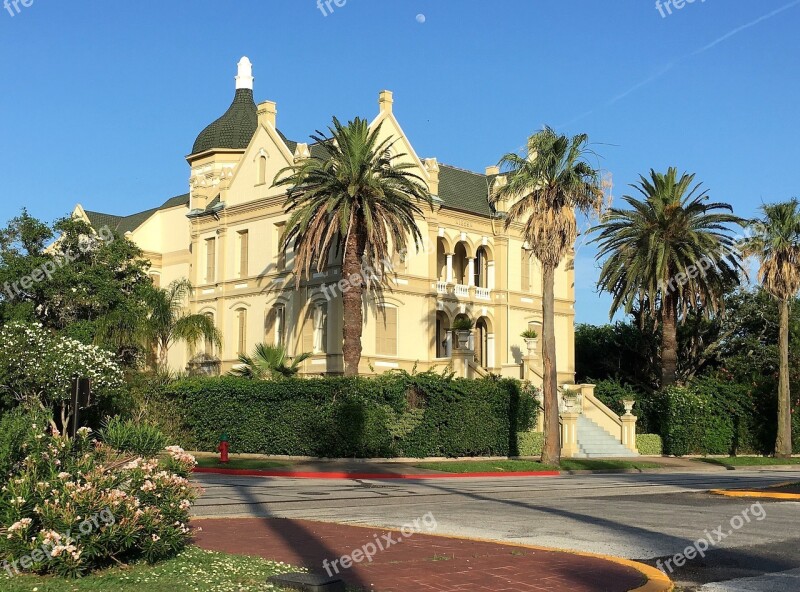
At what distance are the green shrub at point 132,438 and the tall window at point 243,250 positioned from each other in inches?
1594

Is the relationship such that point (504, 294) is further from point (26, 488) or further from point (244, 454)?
point (26, 488)

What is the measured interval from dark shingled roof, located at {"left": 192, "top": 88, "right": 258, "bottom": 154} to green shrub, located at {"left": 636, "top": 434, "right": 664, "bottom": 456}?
93.0ft

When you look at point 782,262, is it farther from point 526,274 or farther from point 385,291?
point 385,291

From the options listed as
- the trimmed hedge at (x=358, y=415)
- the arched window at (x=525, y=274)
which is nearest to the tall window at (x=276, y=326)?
the trimmed hedge at (x=358, y=415)

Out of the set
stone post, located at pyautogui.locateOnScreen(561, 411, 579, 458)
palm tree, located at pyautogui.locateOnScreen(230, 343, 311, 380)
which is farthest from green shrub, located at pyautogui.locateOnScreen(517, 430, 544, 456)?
palm tree, located at pyautogui.locateOnScreen(230, 343, 311, 380)

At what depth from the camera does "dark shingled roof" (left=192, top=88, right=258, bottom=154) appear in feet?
192

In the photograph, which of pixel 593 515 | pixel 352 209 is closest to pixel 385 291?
pixel 352 209

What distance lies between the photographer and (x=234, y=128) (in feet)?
194

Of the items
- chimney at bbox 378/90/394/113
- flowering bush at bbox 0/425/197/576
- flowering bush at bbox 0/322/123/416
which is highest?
chimney at bbox 378/90/394/113

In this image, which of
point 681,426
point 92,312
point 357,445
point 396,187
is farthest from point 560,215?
point 92,312

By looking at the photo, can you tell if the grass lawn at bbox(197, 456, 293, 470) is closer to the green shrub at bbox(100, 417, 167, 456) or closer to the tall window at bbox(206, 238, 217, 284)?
the tall window at bbox(206, 238, 217, 284)

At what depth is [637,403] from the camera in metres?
47.1

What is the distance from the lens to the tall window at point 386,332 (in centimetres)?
4631

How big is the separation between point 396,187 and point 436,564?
3021 cm
